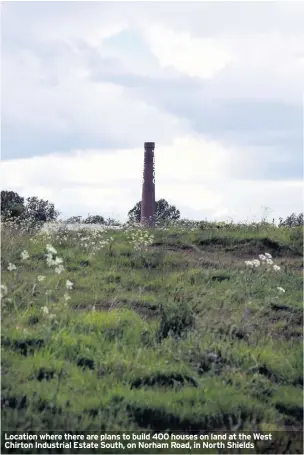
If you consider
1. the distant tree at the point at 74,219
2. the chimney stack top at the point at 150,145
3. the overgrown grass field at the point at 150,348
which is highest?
the chimney stack top at the point at 150,145

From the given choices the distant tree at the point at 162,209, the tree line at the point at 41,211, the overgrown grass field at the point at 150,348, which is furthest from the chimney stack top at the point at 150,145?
the overgrown grass field at the point at 150,348

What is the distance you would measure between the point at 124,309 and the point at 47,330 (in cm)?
184

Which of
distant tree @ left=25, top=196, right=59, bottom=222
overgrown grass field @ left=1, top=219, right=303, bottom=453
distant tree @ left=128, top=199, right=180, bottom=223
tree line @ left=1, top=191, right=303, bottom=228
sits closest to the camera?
overgrown grass field @ left=1, top=219, right=303, bottom=453

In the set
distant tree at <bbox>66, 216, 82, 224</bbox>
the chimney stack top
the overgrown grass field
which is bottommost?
the overgrown grass field

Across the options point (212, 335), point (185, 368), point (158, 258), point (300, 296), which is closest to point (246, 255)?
point (158, 258)

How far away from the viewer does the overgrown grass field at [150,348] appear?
5648mm

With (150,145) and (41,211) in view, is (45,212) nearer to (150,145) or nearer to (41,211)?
(41,211)

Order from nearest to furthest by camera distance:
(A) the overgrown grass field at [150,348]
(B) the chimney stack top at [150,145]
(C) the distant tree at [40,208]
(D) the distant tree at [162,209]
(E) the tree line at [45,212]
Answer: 1. (A) the overgrown grass field at [150,348]
2. (E) the tree line at [45,212]
3. (C) the distant tree at [40,208]
4. (B) the chimney stack top at [150,145]
5. (D) the distant tree at [162,209]

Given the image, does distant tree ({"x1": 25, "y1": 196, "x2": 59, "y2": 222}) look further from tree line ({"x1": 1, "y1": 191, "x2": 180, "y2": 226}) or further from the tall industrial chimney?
the tall industrial chimney

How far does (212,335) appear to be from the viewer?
7258 mm

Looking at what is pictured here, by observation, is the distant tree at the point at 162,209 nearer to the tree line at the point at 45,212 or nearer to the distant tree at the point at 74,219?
the tree line at the point at 45,212

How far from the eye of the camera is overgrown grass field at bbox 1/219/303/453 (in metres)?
5.65

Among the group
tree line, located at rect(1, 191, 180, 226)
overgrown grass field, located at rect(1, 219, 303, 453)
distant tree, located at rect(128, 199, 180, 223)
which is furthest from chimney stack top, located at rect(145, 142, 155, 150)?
overgrown grass field, located at rect(1, 219, 303, 453)

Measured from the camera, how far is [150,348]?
6.96 metres
